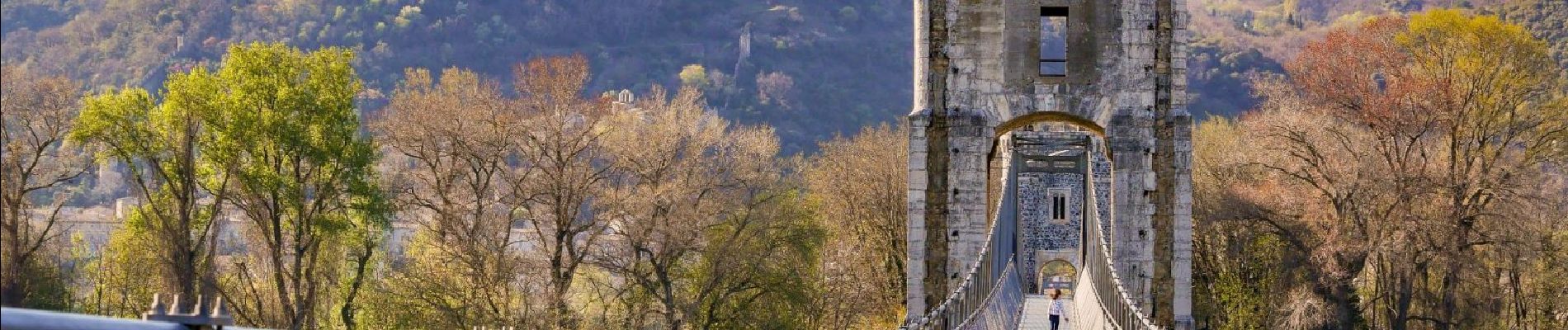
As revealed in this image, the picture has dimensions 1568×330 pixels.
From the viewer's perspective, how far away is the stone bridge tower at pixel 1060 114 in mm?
28125

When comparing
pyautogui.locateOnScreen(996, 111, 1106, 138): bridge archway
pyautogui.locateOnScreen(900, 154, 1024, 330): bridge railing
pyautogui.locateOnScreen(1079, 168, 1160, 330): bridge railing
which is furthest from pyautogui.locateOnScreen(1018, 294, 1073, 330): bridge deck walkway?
pyautogui.locateOnScreen(996, 111, 1106, 138): bridge archway

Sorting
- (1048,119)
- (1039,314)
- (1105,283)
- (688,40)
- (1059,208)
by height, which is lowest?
(1039,314)

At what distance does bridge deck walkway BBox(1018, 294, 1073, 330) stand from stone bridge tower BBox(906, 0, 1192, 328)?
138 cm

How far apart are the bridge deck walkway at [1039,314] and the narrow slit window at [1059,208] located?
46.5 ft

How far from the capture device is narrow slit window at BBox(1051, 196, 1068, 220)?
55.0 meters

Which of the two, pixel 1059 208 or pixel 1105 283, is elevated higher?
pixel 1059 208

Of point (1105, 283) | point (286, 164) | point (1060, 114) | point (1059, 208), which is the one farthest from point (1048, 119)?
point (1059, 208)

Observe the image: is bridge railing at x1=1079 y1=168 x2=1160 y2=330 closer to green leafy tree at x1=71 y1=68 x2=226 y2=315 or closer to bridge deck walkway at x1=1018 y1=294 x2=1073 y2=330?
bridge deck walkway at x1=1018 y1=294 x2=1073 y2=330

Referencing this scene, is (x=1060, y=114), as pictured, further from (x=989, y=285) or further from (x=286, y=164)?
(x=286, y=164)

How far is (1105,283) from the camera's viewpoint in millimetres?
28125

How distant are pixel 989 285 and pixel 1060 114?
8.62 ft

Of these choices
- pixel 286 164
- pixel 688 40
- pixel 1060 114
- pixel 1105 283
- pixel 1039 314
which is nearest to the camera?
pixel 1105 283

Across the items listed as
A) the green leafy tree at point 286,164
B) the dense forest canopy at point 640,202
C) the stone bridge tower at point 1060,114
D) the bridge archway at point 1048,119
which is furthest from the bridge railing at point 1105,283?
the green leafy tree at point 286,164

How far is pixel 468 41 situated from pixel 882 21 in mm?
24430
